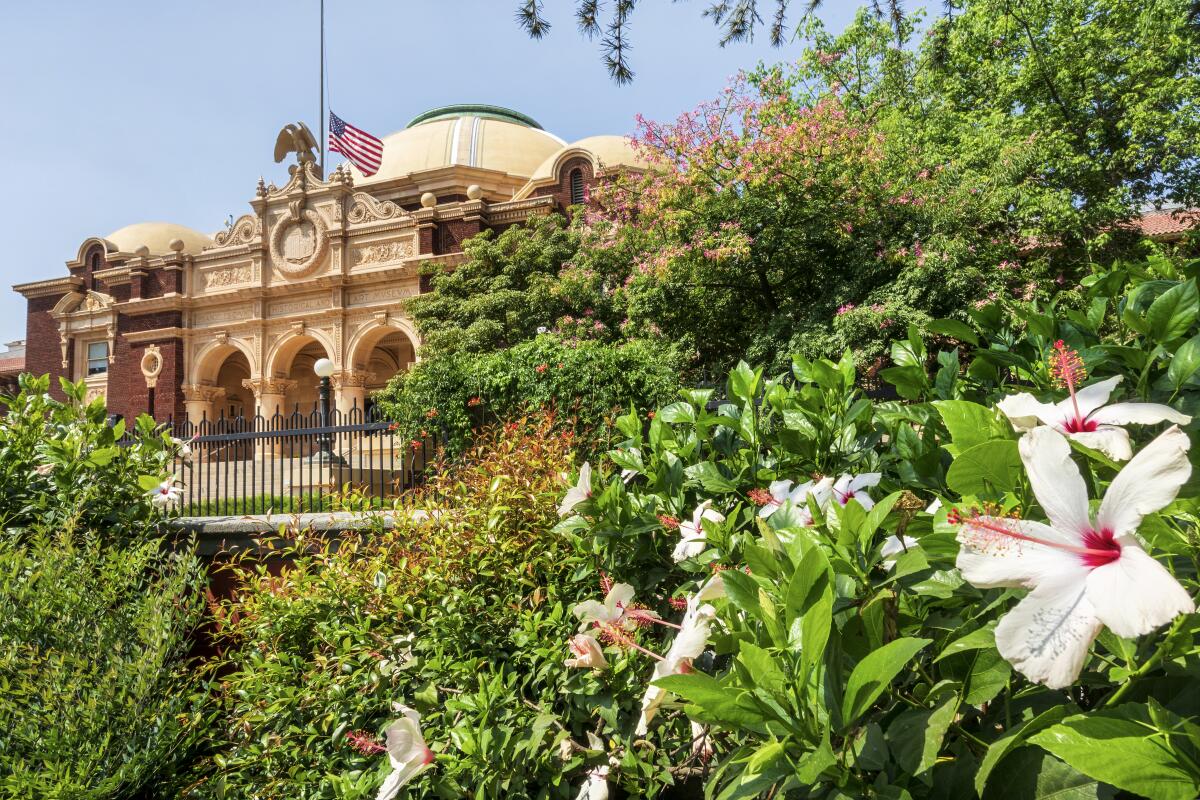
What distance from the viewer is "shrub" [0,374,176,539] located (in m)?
4.62

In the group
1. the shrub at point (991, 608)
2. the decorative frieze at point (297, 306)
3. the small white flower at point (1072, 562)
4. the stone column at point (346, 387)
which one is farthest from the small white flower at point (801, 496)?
the decorative frieze at point (297, 306)

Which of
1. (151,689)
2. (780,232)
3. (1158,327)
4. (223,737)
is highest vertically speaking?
(780,232)

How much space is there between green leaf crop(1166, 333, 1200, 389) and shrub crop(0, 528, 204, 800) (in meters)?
3.46

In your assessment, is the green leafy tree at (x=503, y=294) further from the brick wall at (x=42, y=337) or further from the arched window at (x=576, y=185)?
the brick wall at (x=42, y=337)

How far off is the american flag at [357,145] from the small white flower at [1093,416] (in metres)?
26.5

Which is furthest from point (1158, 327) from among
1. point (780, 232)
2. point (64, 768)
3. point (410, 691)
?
point (780, 232)

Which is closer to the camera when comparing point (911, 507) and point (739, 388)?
point (911, 507)

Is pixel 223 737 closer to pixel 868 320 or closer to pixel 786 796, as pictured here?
pixel 786 796

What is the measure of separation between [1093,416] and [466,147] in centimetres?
3408

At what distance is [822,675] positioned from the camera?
37.6 inches

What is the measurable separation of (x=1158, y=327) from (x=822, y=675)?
1033 millimetres

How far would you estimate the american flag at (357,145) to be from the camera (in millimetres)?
24922

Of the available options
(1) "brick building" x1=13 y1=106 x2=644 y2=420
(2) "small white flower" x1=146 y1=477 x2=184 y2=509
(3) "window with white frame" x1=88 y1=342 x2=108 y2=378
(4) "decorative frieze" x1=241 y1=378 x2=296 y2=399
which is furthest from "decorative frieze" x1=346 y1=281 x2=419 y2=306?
(2) "small white flower" x1=146 y1=477 x2=184 y2=509

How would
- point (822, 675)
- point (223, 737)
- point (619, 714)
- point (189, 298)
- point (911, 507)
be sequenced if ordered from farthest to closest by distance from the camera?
point (189, 298)
point (223, 737)
point (619, 714)
point (911, 507)
point (822, 675)
